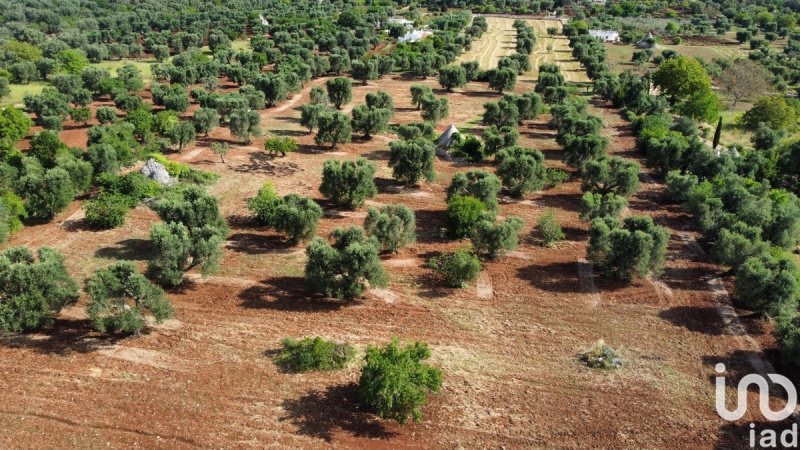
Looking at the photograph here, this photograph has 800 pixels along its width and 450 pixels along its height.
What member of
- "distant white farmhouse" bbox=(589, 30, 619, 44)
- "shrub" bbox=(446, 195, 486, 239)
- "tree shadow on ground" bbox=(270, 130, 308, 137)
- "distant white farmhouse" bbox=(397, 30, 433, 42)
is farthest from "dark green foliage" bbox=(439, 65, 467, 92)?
"distant white farmhouse" bbox=(589, 30, 619, 44)

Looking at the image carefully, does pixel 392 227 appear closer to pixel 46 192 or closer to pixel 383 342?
pixel 383 342

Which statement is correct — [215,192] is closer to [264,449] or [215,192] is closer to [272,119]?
[272,119]

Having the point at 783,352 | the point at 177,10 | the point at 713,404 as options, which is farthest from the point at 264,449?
the point at 177,10

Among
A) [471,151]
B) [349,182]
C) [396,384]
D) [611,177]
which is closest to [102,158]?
[349,182]

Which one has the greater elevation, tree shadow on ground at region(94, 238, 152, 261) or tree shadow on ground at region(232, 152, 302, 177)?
tree shadow on ground at region(232, 152, 302, 177)

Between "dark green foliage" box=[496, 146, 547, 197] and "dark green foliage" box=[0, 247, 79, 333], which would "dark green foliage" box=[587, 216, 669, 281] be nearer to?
"dark green foliage" box=[496, 146, 547, 197]

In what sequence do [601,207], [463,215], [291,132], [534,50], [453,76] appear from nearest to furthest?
[463,215], [601,207], [291,132], [453,76], [534,50]
